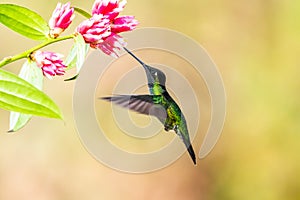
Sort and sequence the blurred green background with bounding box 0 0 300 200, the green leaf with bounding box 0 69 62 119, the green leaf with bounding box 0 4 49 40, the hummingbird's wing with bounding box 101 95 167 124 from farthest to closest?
the blurred green background with bounding box 0 0 300 200
the hummingbird's wing with bounding box 101 95 167 124
the green leaf with bounding box 0 4 49 40
the green leaf with bounding box 0 69 62 119

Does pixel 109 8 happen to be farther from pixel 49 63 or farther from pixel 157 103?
pixel 157 103

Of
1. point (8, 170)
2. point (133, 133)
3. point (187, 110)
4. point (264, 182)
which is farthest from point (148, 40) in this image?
point (264, 182)

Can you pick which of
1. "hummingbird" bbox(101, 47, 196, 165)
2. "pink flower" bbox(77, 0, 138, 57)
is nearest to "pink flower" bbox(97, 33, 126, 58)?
"pink flower" bbox(77, 0, 138, 57)

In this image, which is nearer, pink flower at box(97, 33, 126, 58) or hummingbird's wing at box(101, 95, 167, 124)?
pink flower at box(97, 33, 126, 58)

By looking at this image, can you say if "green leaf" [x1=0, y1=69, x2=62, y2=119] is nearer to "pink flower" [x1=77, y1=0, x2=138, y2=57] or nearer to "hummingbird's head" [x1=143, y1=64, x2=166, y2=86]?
"pink flower" [x1=77, y1=0, x2=138, y2=57]

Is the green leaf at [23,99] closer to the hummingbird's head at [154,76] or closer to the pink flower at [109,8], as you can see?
the pink flower at [109,8]

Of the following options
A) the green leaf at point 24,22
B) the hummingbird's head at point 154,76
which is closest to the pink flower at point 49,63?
the green leaf at point 24,22

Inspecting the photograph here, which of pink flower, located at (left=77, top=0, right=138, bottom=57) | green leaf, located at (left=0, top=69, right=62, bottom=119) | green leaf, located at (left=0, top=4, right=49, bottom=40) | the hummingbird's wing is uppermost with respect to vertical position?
pink flower, located at (left=77, top=0, right=138, bottom=57)
